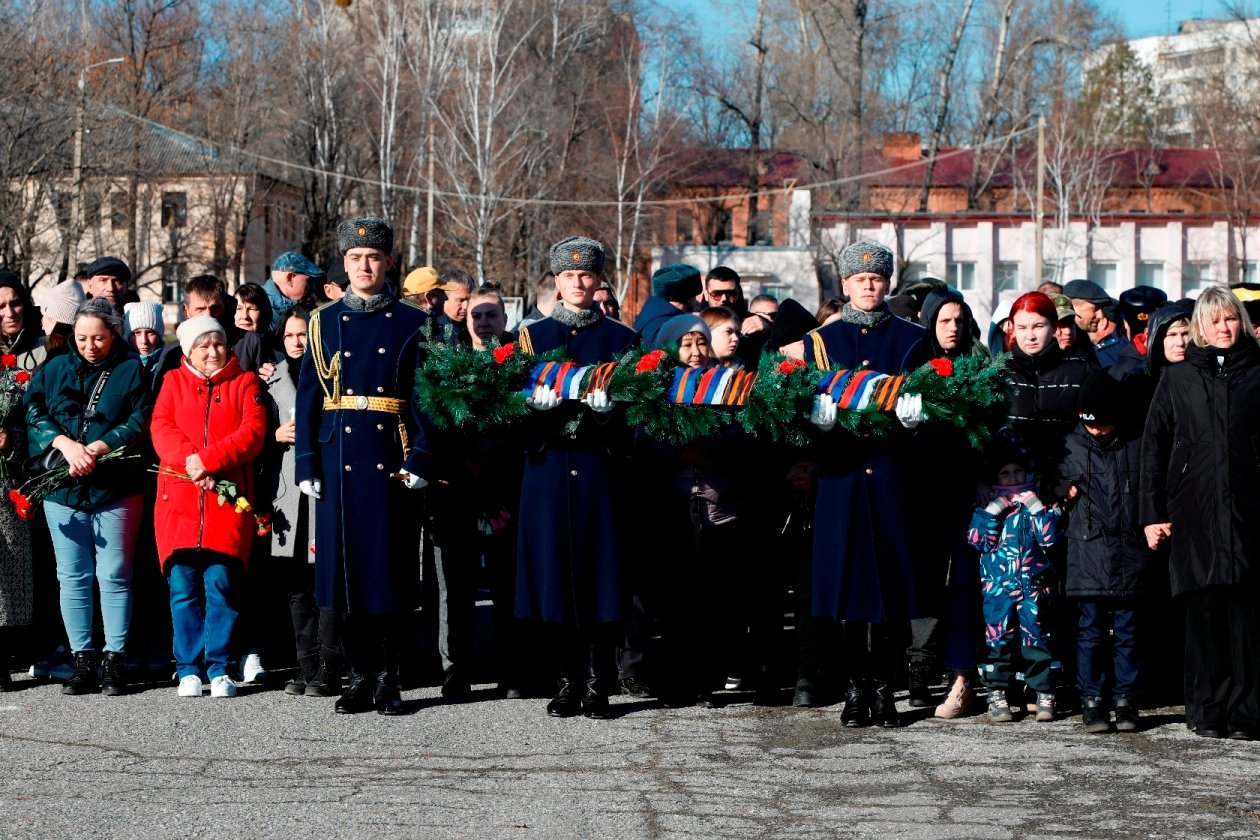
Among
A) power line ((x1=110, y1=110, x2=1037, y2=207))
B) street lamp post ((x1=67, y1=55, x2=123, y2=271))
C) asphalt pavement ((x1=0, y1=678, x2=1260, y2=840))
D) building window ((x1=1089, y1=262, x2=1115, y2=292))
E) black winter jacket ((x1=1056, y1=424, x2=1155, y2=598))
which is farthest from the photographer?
building window ((x1=1089, y1=262, x2=1115, y2=292))

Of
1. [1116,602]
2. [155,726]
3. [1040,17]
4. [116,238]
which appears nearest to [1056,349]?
[1116,602]

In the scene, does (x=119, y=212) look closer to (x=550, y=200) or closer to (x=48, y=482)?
(x=550, y=200)

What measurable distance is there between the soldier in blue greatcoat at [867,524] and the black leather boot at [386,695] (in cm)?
194

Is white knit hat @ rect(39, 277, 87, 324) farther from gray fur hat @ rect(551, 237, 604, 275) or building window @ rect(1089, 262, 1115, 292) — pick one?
building window @ rect(1089, 262, 1115, 292)

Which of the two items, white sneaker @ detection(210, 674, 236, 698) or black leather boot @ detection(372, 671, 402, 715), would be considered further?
white sneaker @ detection(210, 674, 236, 698)

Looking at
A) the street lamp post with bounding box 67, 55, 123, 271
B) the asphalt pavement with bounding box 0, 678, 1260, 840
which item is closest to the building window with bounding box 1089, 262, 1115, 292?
the street lamp post with bounding box 67, 55, 123, 271

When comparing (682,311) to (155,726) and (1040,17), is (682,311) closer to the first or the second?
(155,726)

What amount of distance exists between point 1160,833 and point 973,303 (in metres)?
50.0

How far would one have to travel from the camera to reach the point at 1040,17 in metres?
60.3

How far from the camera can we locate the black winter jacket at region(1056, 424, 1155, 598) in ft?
24.0

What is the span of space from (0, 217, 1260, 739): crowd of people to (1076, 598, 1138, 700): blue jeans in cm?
1

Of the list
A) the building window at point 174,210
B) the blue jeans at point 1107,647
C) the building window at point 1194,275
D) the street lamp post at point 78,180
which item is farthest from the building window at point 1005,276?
the blue jeans at point 1107,647

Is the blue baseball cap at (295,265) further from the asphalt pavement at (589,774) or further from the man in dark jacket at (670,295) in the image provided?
the asphalt pavement at (589,774)

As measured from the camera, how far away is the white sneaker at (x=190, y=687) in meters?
7.97
